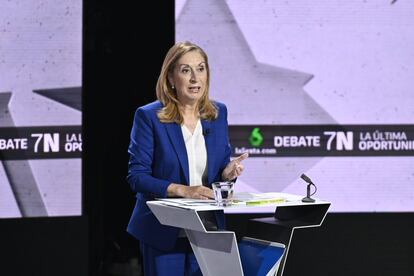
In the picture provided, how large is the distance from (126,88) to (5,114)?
67cm

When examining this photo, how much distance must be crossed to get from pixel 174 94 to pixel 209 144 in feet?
0.75

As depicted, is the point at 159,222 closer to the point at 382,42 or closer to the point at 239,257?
the point at 239,257

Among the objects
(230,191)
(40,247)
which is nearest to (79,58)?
(40,247)

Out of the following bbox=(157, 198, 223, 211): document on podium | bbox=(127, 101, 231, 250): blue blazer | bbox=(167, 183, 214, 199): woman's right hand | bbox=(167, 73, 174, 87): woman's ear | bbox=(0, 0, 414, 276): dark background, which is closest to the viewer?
bbox=(157, 198, 223, 211): document on podium

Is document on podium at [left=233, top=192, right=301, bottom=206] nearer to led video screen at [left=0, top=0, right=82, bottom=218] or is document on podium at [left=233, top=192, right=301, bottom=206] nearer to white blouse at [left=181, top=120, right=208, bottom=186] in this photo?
white blouse at [left=181, top=120, right=208, bottom=186]

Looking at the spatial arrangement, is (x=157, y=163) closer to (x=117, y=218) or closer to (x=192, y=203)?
(x=192, y=203)

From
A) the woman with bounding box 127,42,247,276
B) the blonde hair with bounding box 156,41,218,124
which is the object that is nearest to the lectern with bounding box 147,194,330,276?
the woman with bounding box 127,42,247,276

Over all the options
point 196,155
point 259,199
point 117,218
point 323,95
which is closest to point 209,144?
point 196,155

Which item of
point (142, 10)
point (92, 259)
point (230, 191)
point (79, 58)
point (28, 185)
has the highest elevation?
point (142, 10)

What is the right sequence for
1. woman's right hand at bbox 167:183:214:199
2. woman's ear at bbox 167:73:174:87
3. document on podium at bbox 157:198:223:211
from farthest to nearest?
1. woman's ear at bbox 167:73:174:87
2. woman's right hand at bbox 167:183:214:199
3. document on podium at bbox 157:198:223:211

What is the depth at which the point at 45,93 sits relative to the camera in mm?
4203

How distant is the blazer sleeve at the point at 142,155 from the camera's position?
2.62 m

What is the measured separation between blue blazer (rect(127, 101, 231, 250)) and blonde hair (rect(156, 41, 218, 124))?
0.10 ft

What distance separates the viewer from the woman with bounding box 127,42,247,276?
2.61 m
